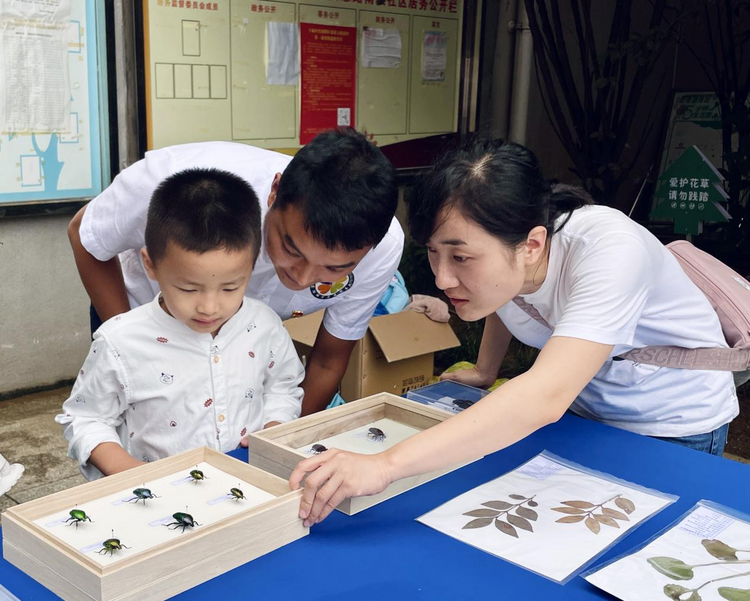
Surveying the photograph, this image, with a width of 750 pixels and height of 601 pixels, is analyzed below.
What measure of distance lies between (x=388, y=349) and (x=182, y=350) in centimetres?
157

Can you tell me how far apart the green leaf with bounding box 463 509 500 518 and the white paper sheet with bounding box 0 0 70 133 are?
2.81m

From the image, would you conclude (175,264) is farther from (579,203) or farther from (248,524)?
(579,203)

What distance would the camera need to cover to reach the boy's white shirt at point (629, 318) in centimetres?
130

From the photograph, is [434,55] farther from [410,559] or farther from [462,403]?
[410,559]

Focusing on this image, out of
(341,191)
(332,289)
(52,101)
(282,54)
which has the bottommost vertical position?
(332,289)

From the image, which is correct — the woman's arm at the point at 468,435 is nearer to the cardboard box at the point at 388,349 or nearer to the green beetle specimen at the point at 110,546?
the green beetle specimen at the point at 110,546

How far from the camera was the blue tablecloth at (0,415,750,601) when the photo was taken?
3.23ft

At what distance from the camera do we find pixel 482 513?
1.21 metres

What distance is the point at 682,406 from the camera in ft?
5.29

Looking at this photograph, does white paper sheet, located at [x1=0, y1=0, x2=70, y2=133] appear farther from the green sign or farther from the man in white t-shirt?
the green sign

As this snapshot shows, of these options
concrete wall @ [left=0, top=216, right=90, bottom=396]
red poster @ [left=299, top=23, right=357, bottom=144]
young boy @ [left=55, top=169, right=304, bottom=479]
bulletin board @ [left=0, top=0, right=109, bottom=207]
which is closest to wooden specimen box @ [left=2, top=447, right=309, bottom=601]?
young boy @ [left=55, top=169, right=304, bottom=479]

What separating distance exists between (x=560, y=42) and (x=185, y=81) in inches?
81.7

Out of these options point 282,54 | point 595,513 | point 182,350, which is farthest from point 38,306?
point 595,513

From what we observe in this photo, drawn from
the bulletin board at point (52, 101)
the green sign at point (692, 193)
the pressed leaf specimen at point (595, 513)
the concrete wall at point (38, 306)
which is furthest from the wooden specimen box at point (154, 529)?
the green sign at point (692, 193)
